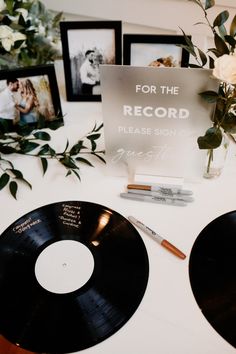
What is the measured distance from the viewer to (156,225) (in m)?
0.69

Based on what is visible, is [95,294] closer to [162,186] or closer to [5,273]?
[5,273]

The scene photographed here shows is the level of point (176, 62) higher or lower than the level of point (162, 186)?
higher

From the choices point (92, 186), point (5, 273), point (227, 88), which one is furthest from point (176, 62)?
point (5, 273)

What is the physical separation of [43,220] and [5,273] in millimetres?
130

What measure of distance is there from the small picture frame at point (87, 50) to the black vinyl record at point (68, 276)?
48cm

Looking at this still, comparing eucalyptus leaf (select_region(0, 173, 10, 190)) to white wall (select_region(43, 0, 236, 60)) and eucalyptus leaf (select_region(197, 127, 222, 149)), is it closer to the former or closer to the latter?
eucalyptus leaf (select_region(197, 127, 222, 149))

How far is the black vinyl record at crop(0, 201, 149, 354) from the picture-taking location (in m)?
0.52

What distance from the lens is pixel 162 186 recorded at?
760 millimetres

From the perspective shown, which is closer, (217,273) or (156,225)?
(217,273)

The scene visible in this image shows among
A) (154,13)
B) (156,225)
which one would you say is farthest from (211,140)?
(154,13)

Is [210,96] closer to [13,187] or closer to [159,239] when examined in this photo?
[159,239]

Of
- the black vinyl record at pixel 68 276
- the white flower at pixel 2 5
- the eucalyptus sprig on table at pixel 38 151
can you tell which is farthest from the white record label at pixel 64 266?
the white flower at pixel 2 5

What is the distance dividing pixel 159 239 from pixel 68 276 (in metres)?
0.19

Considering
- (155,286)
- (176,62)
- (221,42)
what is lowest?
(155,286)
